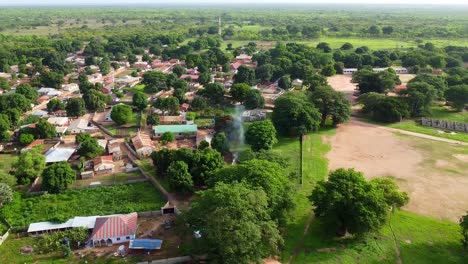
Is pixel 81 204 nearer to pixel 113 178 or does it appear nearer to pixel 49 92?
pixel 113 178

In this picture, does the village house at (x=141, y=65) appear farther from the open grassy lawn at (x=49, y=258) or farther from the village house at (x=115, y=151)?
Result: the open grassy lawn at (x=49, y=258)

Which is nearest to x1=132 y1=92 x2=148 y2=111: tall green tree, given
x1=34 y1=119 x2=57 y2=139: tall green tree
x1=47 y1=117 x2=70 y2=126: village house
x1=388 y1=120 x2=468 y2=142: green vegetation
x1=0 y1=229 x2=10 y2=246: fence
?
x1=47 y1=117 x2=70 y2=126: village house

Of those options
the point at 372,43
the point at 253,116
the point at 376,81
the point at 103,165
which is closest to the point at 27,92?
the point at 103,165

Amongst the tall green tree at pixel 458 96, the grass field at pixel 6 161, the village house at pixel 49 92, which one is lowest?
the grass field at pixel 6 161

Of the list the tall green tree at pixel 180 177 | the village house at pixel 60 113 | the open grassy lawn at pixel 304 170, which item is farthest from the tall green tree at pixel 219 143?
the village house at pixel 60 113

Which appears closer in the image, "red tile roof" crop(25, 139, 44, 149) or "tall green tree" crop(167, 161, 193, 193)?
"tall green tree" crop(167, 161, 193, 193)

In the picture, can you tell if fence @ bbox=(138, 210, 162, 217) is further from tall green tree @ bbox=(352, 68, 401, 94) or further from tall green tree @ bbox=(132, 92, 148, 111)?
tall green tree @ bbox=(352, 68, 401, 94)
